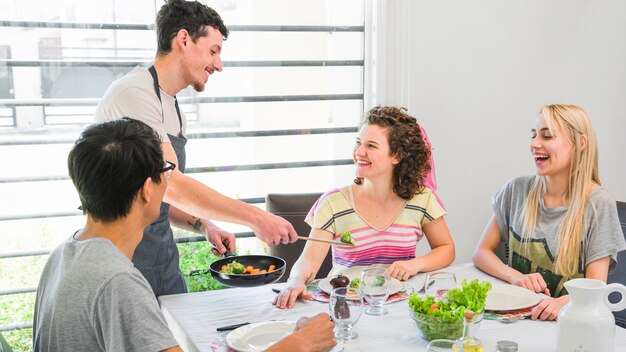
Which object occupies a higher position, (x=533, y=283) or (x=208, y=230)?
(x=208, y=230)

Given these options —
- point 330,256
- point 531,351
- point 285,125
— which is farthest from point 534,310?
point 285,125

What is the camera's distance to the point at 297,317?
197 cm

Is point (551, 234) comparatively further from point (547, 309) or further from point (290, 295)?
point (290, 295)

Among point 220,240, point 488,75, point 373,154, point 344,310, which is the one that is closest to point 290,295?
point 344,310

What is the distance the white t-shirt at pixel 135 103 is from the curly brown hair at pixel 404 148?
777mm

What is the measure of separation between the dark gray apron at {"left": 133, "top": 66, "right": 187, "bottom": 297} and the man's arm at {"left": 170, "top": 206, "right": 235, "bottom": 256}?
79mm

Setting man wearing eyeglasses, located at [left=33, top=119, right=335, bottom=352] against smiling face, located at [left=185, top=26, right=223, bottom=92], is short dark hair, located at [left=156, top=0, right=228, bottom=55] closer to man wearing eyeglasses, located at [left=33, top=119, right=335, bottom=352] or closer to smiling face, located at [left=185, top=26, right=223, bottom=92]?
smiling face, located at [left=185, top=26, right=223, bottom=92]

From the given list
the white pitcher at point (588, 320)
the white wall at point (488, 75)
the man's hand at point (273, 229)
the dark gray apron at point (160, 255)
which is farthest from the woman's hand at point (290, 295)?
the white wall at point (488, 75)

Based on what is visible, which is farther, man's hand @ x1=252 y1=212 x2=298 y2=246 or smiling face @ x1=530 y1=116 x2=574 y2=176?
smiling face @ x1=530 y1=116 x2=574 y2=176

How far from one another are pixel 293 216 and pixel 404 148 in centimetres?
58

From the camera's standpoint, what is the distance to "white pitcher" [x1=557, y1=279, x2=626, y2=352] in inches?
61.9

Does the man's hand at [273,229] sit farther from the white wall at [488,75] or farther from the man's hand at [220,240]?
the white wall at [488,75]

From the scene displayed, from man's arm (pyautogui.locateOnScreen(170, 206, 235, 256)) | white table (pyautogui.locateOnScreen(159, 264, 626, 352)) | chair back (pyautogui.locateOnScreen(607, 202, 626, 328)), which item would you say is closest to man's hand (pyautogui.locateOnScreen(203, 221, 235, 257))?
man's arm (pyautogui.locateOnScreen(170, 206, 235, 256))

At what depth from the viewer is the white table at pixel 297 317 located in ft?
5.81
